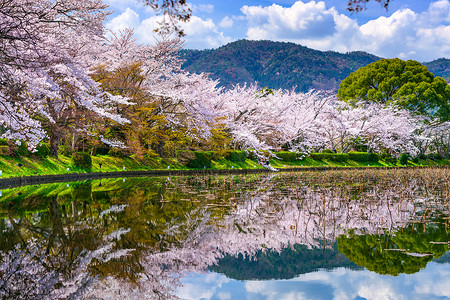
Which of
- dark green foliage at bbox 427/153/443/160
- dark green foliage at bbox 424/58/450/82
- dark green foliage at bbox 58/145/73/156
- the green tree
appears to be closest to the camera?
dark green foliage at bbox 58/145/73/156

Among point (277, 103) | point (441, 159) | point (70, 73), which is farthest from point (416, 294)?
point (441, 159)

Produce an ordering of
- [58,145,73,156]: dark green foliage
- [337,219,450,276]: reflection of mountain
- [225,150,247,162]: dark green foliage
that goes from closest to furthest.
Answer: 1. [337,219,450,276]: reflection of mountain
2. [58,145,73,156]: dark green foliage
3. [225,150,247,162]: dark green foliage

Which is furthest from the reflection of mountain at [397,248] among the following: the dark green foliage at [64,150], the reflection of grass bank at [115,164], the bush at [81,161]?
the dark green foliage at [64,150]

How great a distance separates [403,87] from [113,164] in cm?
3450

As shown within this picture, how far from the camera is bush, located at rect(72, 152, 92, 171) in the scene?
23344 millimetres

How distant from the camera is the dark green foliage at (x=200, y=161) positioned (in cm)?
2945

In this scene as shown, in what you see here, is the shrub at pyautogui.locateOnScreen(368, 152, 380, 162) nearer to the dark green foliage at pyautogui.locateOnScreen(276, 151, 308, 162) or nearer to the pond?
the dark green foliage at pyautogui.locateOnScreen(276, 151, 308, 162)

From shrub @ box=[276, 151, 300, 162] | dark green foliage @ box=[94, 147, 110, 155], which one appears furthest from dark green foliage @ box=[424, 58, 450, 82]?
dark green foliage @ box=[94, 147, 110, 155]

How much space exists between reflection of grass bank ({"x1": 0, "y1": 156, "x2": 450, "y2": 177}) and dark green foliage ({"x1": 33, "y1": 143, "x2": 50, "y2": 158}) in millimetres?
293

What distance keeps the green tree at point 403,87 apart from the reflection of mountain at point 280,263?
43634 mm

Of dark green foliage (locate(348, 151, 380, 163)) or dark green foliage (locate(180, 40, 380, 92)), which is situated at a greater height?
dark green foliage (locate(180, 40, 380, 92))

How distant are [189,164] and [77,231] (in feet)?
73.8

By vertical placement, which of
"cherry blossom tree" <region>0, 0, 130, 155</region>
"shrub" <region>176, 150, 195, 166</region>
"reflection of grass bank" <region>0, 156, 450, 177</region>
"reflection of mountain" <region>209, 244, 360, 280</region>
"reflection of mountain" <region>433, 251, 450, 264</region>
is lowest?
"reflection of mountain" <region>209, 244, 360, 280</region>

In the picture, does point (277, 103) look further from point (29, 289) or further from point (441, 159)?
point (29, 289)
